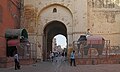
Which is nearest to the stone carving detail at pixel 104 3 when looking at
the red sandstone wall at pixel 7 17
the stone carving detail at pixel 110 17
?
the stone carving detail at pixel 110 17

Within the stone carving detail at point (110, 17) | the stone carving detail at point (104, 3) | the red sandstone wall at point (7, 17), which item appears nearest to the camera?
the red sandstone wall at point (7, 17)

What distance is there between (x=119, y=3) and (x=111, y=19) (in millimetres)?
2427

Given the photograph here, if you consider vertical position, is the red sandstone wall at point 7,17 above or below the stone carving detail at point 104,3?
below

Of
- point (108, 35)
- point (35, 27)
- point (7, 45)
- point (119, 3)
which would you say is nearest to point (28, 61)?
point (7, 45)

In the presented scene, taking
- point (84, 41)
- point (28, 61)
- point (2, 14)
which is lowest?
point (28, 61)

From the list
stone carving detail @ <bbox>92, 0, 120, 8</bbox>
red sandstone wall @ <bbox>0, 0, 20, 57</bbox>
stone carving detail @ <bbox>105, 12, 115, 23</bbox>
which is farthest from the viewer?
stone carving detail @ <bbox>92, 0, 120, 8</bbox>

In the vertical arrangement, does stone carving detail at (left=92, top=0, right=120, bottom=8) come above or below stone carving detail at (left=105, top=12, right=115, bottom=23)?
above

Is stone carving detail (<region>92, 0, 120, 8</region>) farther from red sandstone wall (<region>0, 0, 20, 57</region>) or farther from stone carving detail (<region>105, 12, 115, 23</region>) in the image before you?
red sandstone wall (<region>0, 0, 20, 57</region>)

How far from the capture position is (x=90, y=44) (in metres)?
32.2

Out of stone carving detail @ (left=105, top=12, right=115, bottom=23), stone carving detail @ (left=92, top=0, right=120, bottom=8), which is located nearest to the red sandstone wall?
stone carving detail @ (left=92, top=0, right=120, bottom=8)

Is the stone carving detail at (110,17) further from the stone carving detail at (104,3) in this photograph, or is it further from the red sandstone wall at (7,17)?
the red sandstone wall at (7,17)

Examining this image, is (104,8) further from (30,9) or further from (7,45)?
(7,45)

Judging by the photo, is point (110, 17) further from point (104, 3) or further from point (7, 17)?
point (7, 17)

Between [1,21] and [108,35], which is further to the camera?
[108,35]
